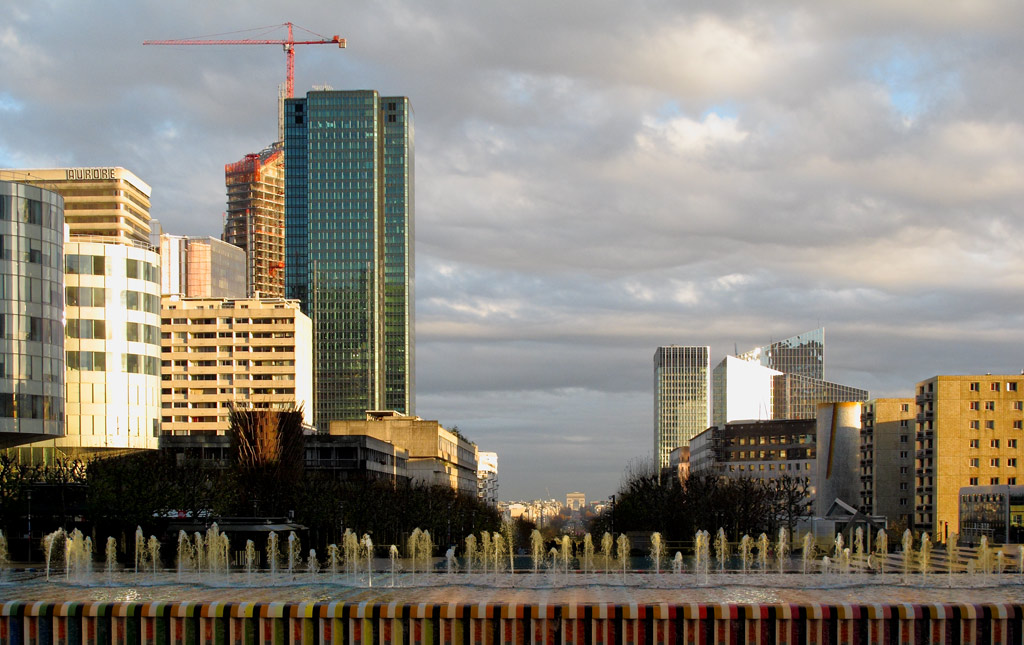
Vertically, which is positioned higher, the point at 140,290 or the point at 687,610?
the point at 140,290

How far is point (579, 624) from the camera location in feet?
132

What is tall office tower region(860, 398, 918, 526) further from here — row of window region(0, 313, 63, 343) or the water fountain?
row of window region(0, 313, 63, 343)

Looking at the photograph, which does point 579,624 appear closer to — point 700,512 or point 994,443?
point 700,512

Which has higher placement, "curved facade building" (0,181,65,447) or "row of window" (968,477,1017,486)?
"curved facade building" (0,181,65,447)

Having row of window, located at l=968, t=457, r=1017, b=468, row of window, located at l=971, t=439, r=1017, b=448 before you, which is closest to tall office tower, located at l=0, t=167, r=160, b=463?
row of window, located at l=968, t=457, r=1017, b=468

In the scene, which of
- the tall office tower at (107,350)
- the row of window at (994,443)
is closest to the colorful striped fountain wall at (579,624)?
the tall office tower at (107,350)

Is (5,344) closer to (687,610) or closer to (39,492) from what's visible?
(39,492)

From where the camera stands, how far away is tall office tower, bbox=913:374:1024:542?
142875 millimetres

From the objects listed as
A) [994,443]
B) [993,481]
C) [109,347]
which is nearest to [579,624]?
[109,347]

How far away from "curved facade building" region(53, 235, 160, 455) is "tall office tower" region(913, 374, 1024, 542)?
94.3 meters

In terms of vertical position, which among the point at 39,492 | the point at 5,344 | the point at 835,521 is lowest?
the point at 835,521

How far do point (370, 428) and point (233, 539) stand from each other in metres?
125

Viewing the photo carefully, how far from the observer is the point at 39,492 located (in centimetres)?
8312

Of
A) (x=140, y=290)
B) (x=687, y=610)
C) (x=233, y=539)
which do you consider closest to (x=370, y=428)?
(x=140, y=290)
